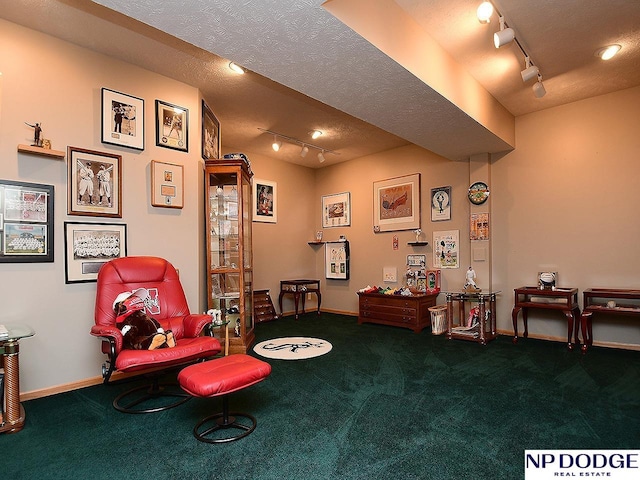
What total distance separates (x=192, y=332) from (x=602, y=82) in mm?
4921

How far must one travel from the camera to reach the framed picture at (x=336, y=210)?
6.73m

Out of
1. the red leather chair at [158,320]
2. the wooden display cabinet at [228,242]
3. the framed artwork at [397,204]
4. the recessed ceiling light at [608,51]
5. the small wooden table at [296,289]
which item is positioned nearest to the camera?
the red leather chair at [158,320]

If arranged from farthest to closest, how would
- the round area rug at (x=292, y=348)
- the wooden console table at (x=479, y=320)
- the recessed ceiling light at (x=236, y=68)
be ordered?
the wooden console table at (x=479, y=320)
the round area rug at (x=292, y=348)
the recessed ceiling light at (x=236, y=68)

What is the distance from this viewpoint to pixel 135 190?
11.2ft

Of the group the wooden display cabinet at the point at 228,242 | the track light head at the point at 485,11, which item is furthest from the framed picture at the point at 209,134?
the track light head at the point at 485,11

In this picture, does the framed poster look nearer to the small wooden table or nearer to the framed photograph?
the small wooden table

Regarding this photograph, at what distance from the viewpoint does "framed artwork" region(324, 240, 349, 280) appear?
6.70 meters

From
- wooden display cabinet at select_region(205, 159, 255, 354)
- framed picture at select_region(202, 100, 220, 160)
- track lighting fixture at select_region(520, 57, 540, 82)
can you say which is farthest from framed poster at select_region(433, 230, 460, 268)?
framed picture at select_region(202, 100, 220, 160)

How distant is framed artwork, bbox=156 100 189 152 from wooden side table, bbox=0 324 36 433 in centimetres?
208

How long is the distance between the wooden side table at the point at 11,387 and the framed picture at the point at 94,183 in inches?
45.4

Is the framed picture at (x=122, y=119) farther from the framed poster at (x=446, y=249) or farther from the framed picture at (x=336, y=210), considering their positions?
the framed poster at (x=446, y=249)

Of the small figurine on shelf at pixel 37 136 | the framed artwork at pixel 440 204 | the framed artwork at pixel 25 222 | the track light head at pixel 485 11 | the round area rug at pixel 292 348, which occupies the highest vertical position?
the track light head at pixel 485 11

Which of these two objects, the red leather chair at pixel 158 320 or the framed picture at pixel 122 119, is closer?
the red leather chair at pixel 158 320

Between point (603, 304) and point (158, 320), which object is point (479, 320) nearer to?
point (603, 304)
